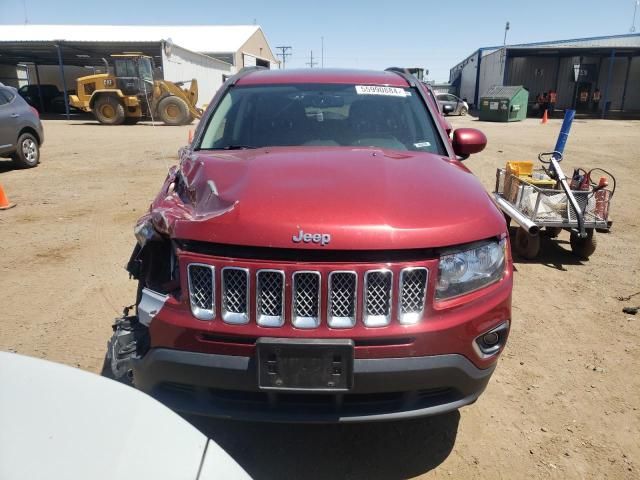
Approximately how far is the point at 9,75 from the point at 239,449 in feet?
150

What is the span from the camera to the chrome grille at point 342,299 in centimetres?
198

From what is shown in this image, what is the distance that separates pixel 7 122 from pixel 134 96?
13942 mm

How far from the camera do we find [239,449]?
2537 millimetres

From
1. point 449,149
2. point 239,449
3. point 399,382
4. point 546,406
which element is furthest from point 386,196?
point 546,406

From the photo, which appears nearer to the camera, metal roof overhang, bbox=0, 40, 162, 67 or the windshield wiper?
the windshield wiper

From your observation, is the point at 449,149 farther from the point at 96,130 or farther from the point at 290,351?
the point at 96,130

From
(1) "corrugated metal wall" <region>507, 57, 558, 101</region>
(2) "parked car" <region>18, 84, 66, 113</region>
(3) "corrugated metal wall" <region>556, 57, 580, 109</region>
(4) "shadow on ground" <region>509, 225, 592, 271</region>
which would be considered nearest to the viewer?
(4) "shadow on ground" <region>509, 225, 592, 271</region>

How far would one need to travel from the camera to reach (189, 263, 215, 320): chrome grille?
80.6 inches

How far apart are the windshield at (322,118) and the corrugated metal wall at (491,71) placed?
105ft

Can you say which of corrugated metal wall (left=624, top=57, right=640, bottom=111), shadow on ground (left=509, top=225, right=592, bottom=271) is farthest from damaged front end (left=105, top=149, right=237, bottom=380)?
corrugated metal wall (left=624, top=57, right=640, bottom=111)

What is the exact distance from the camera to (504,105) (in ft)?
86.6

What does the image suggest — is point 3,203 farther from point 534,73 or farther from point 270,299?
point 534,73

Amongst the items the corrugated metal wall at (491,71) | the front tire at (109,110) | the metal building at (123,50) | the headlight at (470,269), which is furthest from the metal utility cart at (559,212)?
the corrugated metal wall at (491,71)

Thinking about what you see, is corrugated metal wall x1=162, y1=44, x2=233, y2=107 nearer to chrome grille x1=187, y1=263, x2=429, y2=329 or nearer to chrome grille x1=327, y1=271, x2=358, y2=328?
chrome grille x1=187, y1=263, x2=429, y2=329
